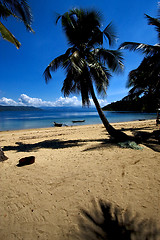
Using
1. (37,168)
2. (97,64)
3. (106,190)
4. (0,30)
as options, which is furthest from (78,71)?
(106,190)

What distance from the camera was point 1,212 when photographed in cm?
212

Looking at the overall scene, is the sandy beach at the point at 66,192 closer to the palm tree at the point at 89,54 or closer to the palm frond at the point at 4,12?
the palm tree at the point at 89,54

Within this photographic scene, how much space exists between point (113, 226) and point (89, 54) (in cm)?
829

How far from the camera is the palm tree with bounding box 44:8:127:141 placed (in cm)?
Answer: 676

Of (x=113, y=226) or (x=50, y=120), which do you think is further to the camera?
(x=50, y=120)

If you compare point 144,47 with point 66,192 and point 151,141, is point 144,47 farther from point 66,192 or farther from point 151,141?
point 66,192

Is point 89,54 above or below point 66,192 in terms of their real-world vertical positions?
above

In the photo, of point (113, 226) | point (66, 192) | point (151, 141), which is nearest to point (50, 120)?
point (151, 141)

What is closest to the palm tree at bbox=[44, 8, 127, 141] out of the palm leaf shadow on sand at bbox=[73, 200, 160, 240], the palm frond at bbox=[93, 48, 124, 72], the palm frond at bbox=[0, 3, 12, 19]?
the palm frond at bbox=[93, 48, 124, 72]

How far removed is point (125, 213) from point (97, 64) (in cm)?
731

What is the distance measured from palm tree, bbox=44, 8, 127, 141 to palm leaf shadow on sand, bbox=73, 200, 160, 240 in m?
4.89

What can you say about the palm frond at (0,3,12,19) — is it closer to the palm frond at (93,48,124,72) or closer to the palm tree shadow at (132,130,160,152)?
the palm frond at (93,48,124,72)

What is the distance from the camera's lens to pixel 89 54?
7.16 meters

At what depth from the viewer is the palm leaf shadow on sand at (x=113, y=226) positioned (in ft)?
5.61
